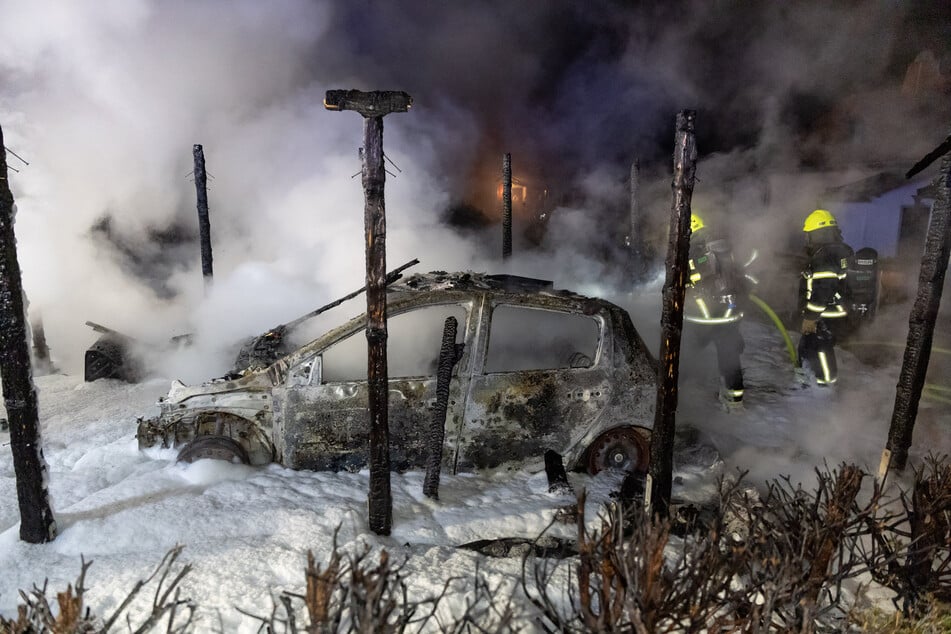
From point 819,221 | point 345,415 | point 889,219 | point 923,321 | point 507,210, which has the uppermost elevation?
point 889,219

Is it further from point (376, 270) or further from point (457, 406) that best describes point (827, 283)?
point (376, 270)

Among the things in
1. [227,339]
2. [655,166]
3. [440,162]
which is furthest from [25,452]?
[440,162]

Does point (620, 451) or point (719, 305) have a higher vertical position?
point (719, 305)

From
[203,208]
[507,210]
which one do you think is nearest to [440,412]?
[203,208]

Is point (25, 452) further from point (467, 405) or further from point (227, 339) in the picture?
point (227, 339)

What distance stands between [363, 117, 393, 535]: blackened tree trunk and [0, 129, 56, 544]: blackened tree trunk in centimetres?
192

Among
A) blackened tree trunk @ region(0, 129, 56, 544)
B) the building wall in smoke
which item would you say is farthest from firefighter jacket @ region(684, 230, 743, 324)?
the building wall in smoke

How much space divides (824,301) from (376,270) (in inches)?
254

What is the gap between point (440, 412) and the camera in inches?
165

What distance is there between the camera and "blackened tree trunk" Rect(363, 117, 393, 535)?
11.0 feet

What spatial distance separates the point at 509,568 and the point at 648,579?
1.26 meters

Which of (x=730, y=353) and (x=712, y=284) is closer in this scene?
(x=730, y=353)

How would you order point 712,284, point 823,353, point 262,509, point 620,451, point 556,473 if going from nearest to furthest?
point 262,509, point 556,473, point 620,451, point 712,284, point 823,353

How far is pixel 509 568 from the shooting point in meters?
3.25
